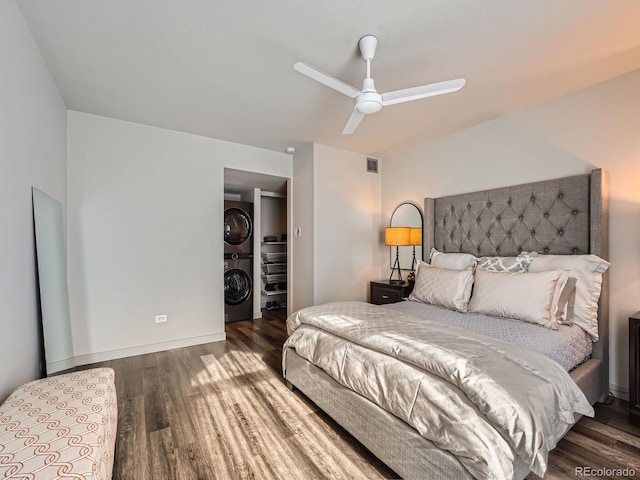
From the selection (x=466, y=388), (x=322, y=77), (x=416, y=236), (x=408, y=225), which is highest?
(x=322, y=77)

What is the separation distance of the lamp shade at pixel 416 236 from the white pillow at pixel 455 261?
0.49 m

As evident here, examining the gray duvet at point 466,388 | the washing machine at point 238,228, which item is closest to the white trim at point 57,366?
the gray duvet at point 466,388

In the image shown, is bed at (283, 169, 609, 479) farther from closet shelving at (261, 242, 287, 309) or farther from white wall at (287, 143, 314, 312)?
closet shelving at (261, 242, 287, 309)

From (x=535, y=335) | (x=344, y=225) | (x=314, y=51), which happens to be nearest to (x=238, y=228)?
(x=344, y=225)

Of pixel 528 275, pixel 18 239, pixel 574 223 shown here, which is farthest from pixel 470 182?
pixel 18 239

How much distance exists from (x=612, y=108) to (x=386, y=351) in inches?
107

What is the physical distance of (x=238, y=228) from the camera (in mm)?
4688

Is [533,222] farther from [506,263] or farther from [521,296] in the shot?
[521,296]

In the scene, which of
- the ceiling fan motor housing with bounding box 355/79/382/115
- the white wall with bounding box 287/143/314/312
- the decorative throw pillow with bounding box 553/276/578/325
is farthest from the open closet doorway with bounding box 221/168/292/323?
the decorative throw pillow with bounding box 553/276/578/325

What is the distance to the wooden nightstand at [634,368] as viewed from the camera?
1942 mm

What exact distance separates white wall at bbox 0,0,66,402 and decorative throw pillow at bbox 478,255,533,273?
341cm

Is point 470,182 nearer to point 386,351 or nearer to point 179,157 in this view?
point 386,351

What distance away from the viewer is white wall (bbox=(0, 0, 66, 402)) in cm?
155

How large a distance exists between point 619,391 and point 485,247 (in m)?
1.49
